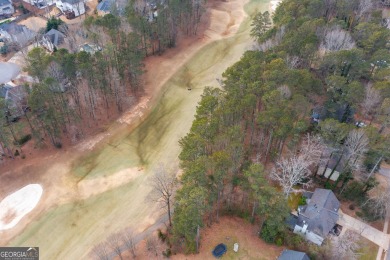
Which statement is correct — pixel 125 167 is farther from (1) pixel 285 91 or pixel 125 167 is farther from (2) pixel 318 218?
(2) pixel 318 218

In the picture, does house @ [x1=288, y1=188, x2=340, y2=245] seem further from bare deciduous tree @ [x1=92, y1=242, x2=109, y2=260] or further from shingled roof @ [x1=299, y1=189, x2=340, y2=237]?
bare deciduous tree @ [x1=92, y1=242, x2=109, y2=260]

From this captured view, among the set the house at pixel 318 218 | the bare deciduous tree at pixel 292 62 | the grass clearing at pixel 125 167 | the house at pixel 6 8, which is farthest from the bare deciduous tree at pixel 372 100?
the house at pixel 6 8

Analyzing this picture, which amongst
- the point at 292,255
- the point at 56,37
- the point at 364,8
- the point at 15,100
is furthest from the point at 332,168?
the point at 56,37

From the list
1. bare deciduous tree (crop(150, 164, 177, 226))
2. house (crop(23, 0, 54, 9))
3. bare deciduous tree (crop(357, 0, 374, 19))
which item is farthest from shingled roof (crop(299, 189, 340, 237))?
house (crop(23, 0, 54, 9))

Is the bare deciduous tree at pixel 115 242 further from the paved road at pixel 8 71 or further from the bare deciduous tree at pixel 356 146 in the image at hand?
the paved road at pixel 8 71

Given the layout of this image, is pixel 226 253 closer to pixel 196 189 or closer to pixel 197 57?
pixel 196 189

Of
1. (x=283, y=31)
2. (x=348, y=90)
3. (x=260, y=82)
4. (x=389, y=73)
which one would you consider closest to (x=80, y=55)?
(x=260, y=82)

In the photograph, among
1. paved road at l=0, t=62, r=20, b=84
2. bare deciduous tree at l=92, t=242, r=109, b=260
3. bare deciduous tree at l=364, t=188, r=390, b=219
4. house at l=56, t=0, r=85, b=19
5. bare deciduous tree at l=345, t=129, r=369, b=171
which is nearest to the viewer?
→ bare deciduous tree at l=92, t=242, r=109, b=260
